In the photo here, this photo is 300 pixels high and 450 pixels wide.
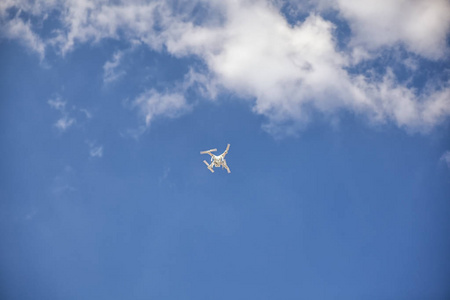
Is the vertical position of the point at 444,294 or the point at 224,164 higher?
the point at 224,164

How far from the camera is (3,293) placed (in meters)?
119

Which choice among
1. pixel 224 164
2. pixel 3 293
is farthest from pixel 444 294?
pixel 3 293

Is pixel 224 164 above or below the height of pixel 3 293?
above

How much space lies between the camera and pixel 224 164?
10650 centimetres

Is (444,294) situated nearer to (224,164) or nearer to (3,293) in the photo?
(224,164)

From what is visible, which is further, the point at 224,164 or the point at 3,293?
the point at 3,293

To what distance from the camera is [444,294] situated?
380ft

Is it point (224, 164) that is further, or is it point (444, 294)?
point (444, 294)

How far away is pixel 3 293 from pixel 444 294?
128124 millimetres

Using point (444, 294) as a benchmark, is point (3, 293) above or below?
below

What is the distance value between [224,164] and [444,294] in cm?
7397

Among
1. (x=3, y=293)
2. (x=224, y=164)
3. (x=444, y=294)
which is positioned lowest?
(x=3, y=293)

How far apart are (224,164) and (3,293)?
76552 millimetres
